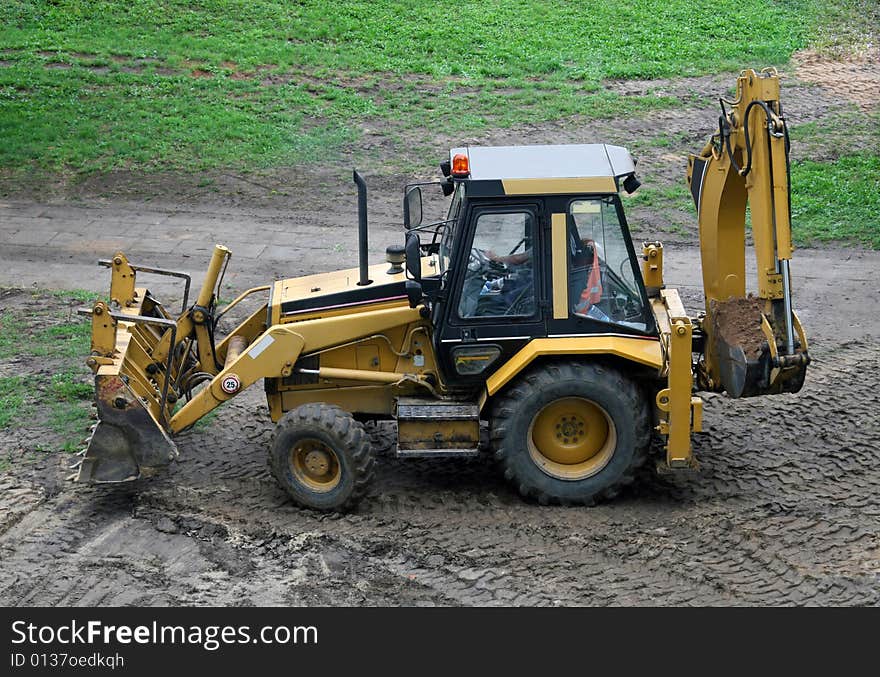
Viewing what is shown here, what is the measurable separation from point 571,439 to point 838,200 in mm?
8713

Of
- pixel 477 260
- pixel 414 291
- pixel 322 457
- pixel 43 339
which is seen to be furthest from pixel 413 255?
pixel 43 339

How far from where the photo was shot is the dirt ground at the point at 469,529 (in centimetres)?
771

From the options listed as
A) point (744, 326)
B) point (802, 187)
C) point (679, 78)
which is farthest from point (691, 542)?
point (679, 78)

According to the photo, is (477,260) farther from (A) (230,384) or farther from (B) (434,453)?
(A) (230,384)

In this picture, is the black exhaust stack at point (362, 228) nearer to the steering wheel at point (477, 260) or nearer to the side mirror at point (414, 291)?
the side mirror at point (414, 291)

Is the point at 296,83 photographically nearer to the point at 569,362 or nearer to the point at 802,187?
the point at 802,187

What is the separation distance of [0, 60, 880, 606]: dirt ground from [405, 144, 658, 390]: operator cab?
4.02ft

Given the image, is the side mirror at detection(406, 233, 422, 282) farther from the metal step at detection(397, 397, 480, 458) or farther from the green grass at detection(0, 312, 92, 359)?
the green grass at detection(0, 312, 92, 359)

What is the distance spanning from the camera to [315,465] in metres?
8.67

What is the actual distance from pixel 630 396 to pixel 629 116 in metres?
10.8

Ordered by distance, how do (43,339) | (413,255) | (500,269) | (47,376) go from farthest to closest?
(43,339) < (47,376) < (500,269) < (413,255)

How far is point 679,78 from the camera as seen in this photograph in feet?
64.4

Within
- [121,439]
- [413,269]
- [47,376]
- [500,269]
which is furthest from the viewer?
[47,376]

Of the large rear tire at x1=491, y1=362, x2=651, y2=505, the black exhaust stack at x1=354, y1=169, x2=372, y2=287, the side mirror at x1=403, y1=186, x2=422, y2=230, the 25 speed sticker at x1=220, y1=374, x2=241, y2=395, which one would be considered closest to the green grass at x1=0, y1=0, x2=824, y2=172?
the black exhaust stack at x1=354, y1=169, x2=372, y2=287
